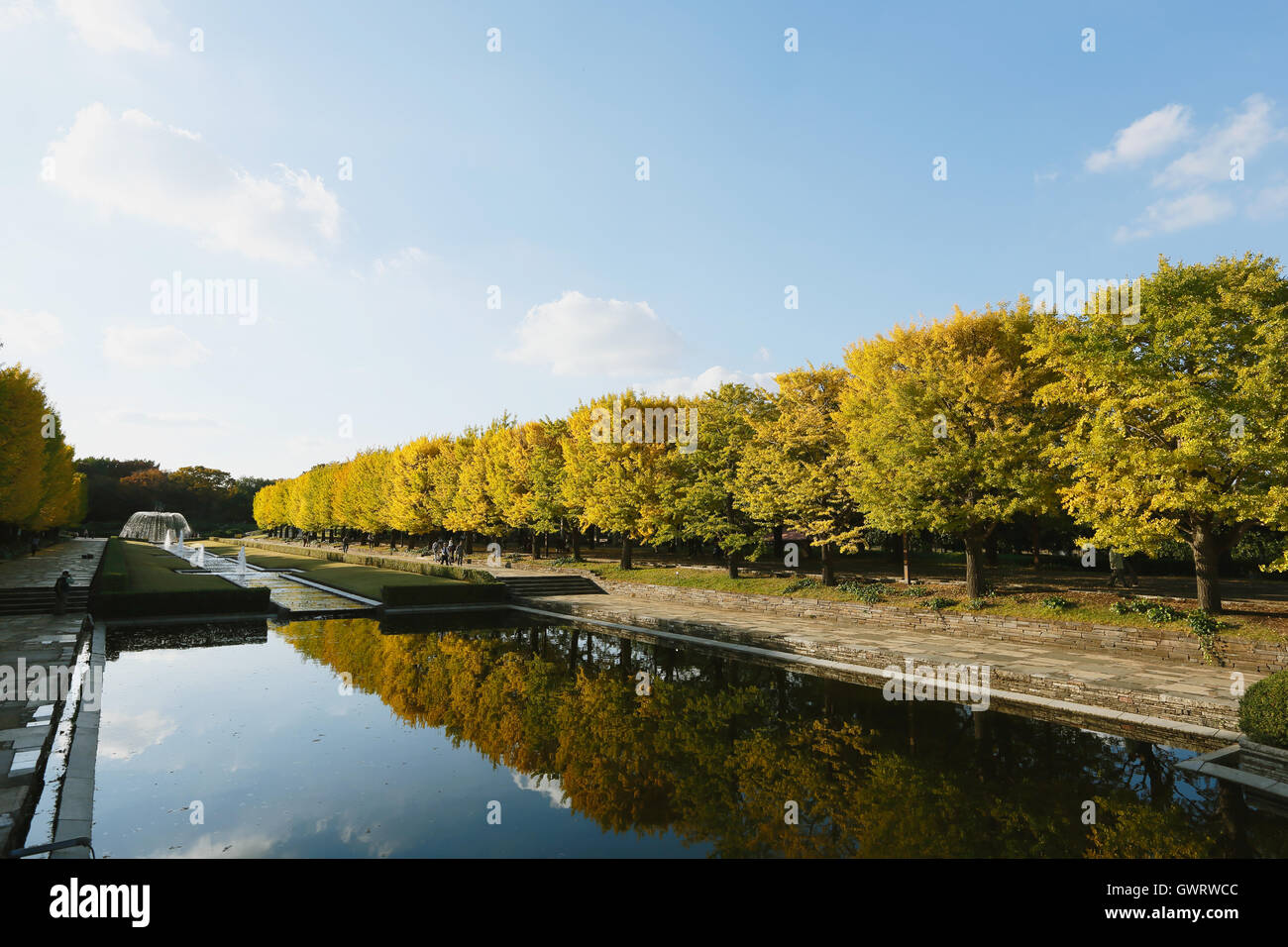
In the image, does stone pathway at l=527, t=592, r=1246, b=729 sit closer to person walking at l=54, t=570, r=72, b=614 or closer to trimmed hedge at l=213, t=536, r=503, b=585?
trimmed hedge at l=213, t=536, r=503, b=585

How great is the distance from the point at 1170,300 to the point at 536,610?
78.1 feet

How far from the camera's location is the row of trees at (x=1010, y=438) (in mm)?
14352

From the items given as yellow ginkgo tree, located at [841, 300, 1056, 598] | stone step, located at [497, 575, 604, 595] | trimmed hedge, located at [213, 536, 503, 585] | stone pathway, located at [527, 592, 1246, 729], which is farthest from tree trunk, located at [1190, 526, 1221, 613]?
trimmed hedge, located at [213, 536, 503, 585]

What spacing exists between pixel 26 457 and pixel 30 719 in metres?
36.2

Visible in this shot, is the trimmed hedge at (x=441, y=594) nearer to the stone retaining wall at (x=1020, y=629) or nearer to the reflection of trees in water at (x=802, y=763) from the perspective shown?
the stone retaining wall at (x=1020, y=629)

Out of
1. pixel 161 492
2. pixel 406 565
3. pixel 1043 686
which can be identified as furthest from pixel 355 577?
pixel 161 492

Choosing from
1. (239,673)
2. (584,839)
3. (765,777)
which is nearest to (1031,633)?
(765,777)

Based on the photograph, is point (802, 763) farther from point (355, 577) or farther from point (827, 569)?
point (355, 577)

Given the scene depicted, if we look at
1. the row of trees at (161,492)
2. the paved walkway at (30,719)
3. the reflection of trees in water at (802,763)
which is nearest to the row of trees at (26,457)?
the paved walkway at (30,719)

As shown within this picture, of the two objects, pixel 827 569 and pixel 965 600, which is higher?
pixel 827 569

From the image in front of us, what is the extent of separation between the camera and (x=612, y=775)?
9.41 m

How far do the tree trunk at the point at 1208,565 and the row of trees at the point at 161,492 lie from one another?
5064 inches

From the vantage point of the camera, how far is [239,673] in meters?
15.7
